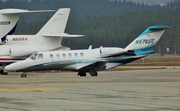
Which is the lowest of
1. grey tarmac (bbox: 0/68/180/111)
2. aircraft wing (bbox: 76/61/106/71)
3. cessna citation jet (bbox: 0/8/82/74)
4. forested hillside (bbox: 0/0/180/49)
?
forested hillside (bbox: 0/0/180/49)

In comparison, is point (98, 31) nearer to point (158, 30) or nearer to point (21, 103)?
point (158, 30)

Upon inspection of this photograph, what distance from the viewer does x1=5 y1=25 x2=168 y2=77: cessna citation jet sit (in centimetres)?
4875

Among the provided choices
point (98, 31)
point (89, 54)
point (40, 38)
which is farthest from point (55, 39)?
point (98, 31)

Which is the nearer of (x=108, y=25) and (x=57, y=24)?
(x=57, y=24)

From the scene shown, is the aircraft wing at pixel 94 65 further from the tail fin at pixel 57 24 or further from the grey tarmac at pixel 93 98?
the grey tarmac at pixel 93 98

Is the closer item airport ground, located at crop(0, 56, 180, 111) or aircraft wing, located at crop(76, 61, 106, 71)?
airport ground, located at crop(0, 56, 180, 111)

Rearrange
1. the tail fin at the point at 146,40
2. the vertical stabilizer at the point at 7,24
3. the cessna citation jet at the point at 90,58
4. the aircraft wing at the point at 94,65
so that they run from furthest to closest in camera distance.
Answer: the vertical stabilizer at the point at 7,24 < the tail fin at the point at 146,40 < the cessna citation jet at the point at 90,58 < the aircraft wing at the point at 94,65

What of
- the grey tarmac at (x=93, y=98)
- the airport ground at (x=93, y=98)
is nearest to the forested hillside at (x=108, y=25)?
the grey tarmac at (x=93, y=98)

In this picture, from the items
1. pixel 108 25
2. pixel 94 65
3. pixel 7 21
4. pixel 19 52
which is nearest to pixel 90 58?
pixel 94 65

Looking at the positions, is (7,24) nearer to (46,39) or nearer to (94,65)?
(46,39)

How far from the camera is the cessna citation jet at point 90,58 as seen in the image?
4875 cm

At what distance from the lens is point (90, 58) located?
162 ft

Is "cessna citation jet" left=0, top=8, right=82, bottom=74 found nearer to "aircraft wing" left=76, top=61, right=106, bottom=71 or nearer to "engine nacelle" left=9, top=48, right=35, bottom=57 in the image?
"engine nacelle" left=9, top=48, right=35, bottom=57

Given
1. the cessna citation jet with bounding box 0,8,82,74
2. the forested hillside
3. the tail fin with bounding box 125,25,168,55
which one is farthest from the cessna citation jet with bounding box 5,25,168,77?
the forested hillside
